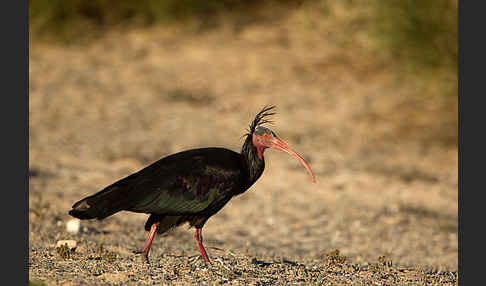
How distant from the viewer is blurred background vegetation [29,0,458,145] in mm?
14781

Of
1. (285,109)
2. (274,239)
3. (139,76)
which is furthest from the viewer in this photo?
(139,76)

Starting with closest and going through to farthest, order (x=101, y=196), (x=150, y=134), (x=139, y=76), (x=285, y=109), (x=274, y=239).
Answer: (x=101, y=196), (x=274, y=239), (x=150, y=134), (x=285, y=109), (x=139, y=76)

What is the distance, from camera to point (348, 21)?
15797 millimetres

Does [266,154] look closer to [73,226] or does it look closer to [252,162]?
[73,226]

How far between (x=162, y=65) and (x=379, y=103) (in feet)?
17.6

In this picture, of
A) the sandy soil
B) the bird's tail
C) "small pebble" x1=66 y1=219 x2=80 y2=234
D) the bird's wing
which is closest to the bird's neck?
the bird's wing

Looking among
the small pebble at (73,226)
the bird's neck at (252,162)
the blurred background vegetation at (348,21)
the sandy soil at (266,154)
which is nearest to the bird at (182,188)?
the bird's neck at (252,162)

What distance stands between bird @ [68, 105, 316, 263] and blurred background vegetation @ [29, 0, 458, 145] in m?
8.72

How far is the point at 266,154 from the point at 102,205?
26.5 ft

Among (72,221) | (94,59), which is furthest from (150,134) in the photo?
(72,221)

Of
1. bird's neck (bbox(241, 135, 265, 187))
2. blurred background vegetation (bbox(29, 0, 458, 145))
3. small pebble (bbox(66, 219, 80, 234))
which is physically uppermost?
blurred background vegetation (bbox(29, 0, 458, 145))

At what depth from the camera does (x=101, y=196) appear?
646 centimetres

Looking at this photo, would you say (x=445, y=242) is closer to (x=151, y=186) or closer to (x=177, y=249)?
(x=177, y=249)

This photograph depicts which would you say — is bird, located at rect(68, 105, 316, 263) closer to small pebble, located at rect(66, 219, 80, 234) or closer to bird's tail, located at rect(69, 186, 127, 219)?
bird's tail, located at rect(69, 186, 127, 219)
